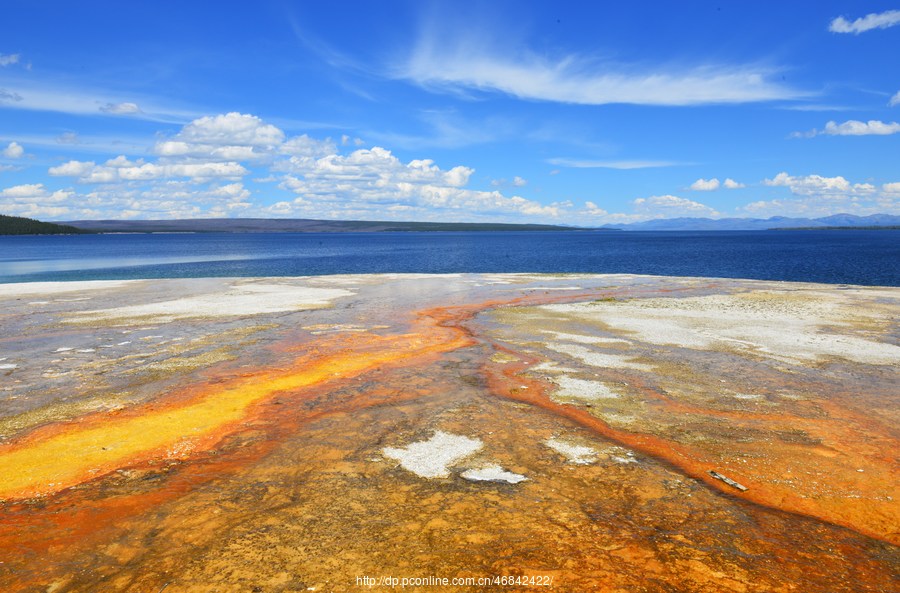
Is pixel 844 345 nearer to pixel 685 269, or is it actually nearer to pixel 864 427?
pixel 864 427

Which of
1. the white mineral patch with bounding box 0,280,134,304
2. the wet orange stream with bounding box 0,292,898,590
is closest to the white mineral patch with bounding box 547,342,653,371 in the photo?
the wet orange stream with bounding box 0,292,898,590

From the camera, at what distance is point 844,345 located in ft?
54.7

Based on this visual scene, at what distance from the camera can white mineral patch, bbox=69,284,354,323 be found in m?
23.3

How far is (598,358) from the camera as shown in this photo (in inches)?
594

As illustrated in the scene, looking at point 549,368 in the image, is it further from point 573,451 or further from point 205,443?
point 205,443

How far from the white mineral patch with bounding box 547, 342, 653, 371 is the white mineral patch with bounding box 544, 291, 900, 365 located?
2900 mm

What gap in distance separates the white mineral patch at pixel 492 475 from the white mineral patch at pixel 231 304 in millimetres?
18048

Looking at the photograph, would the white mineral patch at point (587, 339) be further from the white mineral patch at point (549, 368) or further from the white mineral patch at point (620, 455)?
the white mineral patch at point (620, 455)

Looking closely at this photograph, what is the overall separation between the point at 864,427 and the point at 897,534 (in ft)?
13.4

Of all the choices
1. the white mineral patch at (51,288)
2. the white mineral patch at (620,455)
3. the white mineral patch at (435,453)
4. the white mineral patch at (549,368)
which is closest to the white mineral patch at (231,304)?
the white mineral patch at (51,288)

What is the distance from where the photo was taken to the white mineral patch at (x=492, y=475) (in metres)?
7.75

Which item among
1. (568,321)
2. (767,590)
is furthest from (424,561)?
(568,321)

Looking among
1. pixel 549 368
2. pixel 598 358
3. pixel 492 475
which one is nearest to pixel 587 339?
pixel 598 358

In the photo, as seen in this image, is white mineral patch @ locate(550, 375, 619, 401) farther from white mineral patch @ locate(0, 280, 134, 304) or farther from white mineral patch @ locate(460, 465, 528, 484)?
white mineral patch @ locate(0, 280, 134, 304)
